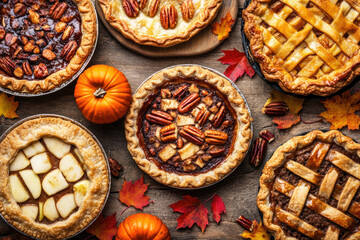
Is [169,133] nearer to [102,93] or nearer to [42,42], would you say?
[102,93]

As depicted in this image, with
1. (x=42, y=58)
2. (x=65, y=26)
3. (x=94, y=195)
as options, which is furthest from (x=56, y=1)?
(x=94, y=195)

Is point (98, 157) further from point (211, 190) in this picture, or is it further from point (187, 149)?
point (211, 190)

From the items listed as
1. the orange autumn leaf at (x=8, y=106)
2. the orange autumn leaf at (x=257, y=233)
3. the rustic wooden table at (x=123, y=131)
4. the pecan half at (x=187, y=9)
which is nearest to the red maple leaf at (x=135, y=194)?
the rustic wooden table at (x=123, y=131)

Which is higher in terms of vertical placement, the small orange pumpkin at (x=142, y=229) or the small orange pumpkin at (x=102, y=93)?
the small orange pumpkin at (x=102, y=93)

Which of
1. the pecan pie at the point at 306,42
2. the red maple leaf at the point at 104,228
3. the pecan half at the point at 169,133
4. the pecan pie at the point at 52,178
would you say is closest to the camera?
the pecan pie at the point at 306,42

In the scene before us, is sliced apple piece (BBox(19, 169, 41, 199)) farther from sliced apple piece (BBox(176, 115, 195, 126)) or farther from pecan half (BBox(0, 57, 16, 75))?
sliced apple piece (BBox(176, 115, 195, 126))

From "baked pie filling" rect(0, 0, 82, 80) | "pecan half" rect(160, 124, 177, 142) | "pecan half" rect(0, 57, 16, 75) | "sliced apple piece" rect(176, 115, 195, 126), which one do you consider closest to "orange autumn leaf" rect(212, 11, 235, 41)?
"sliced apple piece" rect(176, 115, 195, 126)

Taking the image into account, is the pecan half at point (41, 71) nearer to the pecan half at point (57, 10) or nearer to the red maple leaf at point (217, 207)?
the pecan half at point (57, 10)

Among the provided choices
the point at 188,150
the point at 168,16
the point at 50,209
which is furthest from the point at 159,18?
the point at 50,209
